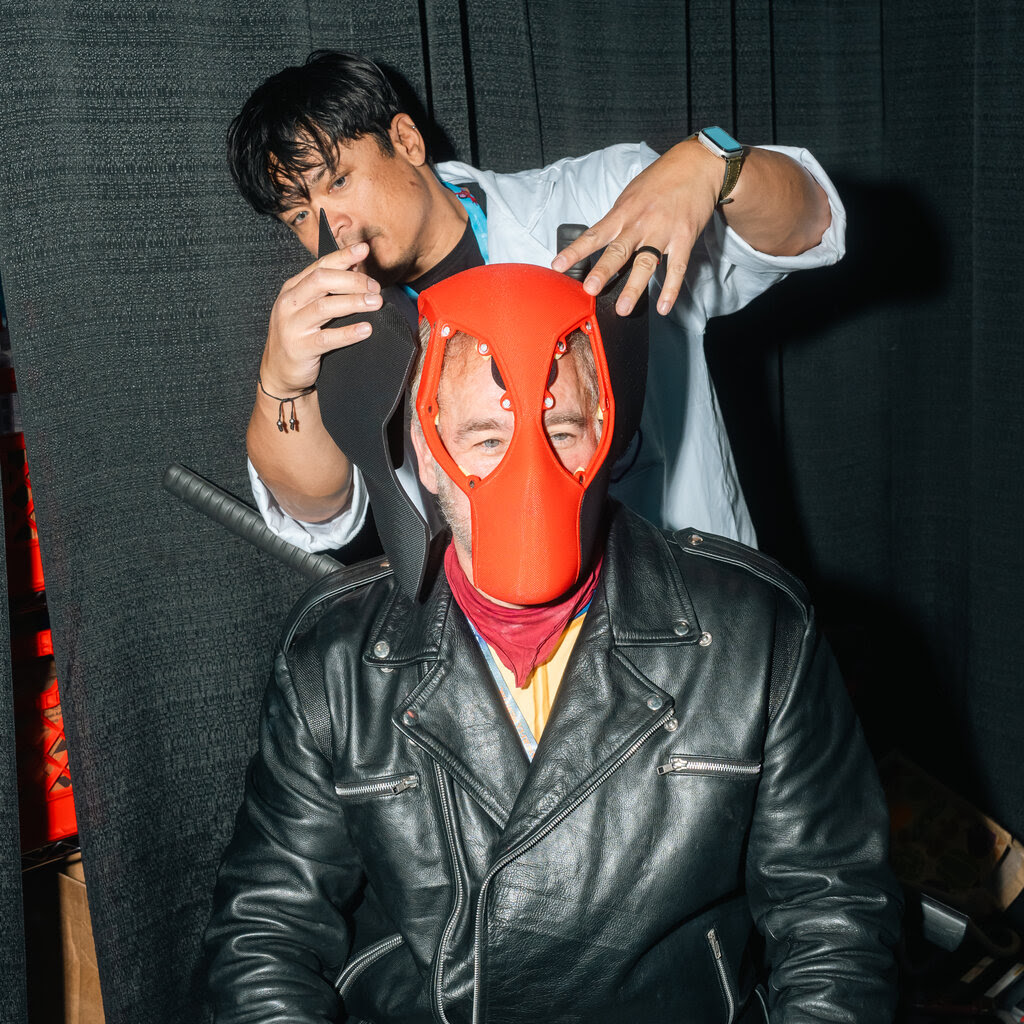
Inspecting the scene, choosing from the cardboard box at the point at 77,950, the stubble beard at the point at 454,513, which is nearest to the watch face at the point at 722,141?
the stubble beard at the point at 454,513

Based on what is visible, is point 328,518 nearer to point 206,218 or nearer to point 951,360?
Result: point 206,218

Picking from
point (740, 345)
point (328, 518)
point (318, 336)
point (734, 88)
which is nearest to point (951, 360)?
point (740, 345)

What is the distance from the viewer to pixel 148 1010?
5.72 feet

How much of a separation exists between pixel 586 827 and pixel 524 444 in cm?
42

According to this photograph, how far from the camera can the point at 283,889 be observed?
1.20 metres

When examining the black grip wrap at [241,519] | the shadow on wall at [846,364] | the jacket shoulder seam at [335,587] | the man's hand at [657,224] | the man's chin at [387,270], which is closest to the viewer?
the man's hand at [657,224]

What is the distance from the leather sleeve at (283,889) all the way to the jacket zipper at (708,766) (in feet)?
1.29

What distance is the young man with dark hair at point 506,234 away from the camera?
1229mm

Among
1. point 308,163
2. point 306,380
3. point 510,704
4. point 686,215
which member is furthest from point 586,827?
point 308,163

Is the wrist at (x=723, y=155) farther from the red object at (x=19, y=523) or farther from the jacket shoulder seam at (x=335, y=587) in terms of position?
the red object at (x=19, y=523)

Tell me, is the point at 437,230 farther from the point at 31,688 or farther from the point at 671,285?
the point at 31,688

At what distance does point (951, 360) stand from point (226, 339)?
1.81 meters

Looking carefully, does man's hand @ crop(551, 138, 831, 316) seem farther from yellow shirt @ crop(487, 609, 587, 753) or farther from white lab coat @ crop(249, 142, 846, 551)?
yellow shirt @ crop(487, 609, 587, 753)

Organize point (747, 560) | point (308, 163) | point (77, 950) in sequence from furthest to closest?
1. point (77, 950)
2. point (308, 163)
3. point (747, 560)
